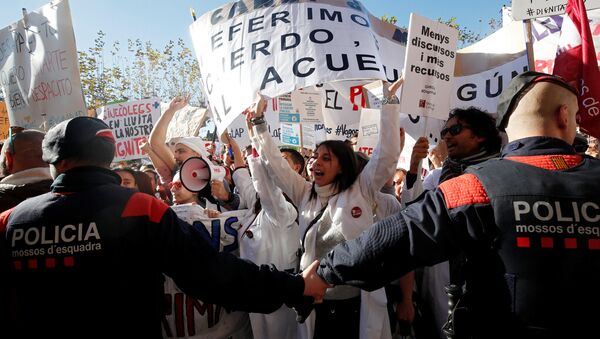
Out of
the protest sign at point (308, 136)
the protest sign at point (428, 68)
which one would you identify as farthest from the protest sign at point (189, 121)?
the protest sign at point (428, 68)

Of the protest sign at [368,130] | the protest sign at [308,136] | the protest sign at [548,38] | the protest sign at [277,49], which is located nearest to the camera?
the protest sign at [277,49]

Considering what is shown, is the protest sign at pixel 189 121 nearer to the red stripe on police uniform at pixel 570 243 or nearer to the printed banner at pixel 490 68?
the printed banner at pixel 490 68

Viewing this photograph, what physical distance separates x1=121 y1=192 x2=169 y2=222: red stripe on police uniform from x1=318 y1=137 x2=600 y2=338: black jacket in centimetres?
88

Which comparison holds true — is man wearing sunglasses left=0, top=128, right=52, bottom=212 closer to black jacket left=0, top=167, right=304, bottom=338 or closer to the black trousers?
black jacket left=0, top=167, right=304, bottom=338

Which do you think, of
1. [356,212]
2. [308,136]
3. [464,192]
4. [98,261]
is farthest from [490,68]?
[98,261]

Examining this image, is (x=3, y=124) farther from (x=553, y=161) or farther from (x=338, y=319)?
(x=553, y=161)

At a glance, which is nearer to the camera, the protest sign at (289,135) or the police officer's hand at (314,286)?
the police officer's hand at (314,286)

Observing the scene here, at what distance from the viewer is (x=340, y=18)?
362 centimetres

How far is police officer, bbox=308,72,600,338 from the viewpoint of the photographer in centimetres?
139

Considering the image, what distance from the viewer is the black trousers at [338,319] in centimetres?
275

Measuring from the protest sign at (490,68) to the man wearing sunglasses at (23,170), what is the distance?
369cm

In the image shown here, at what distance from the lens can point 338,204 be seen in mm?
2826

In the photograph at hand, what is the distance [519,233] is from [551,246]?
10 centimetres

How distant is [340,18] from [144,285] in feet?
9.10
